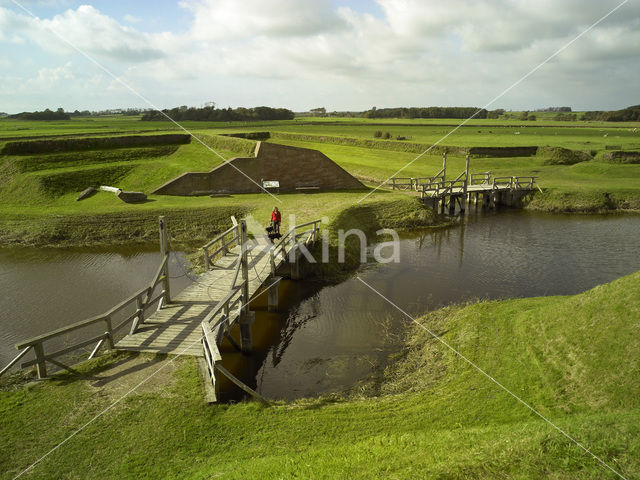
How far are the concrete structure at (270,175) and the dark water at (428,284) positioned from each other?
900 centimetres

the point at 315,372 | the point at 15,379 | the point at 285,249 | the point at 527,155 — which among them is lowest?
the point at 315,372

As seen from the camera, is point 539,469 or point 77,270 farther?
point 77,270

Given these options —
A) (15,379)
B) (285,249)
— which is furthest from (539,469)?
(285,249)

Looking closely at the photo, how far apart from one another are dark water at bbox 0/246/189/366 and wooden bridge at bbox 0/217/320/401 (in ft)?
4.49

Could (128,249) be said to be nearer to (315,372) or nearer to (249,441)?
(315,372)

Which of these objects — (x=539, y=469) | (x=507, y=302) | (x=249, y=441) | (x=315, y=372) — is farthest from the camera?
(x=507, y=302)

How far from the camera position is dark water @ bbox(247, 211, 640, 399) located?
1222cm

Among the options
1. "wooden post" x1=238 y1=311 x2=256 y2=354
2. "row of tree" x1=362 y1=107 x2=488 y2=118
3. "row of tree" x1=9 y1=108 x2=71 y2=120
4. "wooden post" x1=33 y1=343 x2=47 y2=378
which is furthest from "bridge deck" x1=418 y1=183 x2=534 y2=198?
"row of tree" x1=362 y1=107 x2=488 y2=118

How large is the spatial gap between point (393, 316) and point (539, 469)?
877 centimetres

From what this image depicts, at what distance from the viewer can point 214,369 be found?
928 cm

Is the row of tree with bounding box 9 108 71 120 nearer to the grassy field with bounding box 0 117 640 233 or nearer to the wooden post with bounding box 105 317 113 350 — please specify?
the grassy field with bounding box 0 117 640 233

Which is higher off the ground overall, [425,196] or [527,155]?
[527,155]

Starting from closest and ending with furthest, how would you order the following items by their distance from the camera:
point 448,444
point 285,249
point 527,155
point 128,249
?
point 448,444, point 285,249, point 128,249, point 527,155

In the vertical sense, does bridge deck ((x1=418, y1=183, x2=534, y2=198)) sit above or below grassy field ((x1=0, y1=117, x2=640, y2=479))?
above
